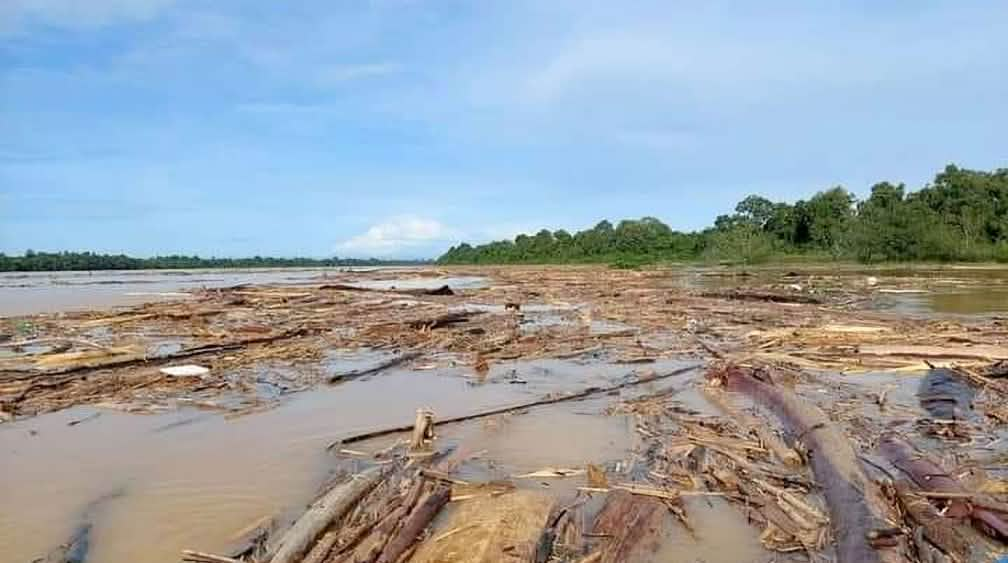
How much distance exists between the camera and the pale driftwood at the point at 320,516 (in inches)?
140

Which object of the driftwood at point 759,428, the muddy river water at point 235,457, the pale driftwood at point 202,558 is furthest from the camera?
the driftwood at point 759,428

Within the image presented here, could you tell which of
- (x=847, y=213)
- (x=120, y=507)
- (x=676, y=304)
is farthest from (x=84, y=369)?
(x=847, y=213)

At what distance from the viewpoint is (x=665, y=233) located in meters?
104

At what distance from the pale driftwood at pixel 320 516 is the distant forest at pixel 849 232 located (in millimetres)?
59426

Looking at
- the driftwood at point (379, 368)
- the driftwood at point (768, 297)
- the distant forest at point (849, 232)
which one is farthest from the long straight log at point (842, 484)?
the distant forest at point (849, 232)

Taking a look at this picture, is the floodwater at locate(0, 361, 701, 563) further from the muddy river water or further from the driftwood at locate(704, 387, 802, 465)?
the driftwood at locate(704, 387, 802, 465)

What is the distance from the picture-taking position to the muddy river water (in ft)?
13.8

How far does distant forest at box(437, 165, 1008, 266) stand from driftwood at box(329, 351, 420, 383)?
5451cm

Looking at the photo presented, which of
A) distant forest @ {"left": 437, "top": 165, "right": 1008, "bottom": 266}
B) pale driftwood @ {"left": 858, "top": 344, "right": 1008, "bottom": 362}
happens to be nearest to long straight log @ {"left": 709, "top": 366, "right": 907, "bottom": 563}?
pale driftwood @ {"left": 858, "top": 344, "right": 1008, "bottom": 362}

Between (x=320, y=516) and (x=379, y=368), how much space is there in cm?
665

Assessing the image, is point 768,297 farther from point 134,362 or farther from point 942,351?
point 134,362

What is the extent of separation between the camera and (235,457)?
595 centimetres

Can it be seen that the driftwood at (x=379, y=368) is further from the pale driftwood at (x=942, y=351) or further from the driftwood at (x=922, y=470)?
the pale driftwood at (x=942, y=351)

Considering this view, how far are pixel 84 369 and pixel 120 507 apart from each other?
20.4 feet
